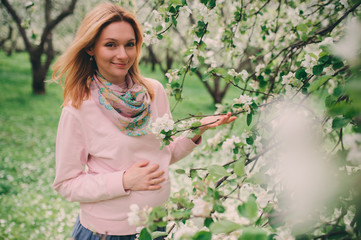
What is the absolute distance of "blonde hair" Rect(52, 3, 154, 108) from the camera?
1521 millimetres

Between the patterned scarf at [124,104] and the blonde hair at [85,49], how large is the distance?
72 mm

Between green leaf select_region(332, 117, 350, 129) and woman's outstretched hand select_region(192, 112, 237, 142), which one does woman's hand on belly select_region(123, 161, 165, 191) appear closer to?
woman's outstretched hand select_region(192, 112, 237, 142)

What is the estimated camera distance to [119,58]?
4.95ft

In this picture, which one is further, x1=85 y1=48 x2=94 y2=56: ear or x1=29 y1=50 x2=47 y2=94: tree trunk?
x1=29 y1=50 x2=47 y2=94: tree trunk

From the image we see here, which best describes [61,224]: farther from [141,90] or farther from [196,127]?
[196,127]

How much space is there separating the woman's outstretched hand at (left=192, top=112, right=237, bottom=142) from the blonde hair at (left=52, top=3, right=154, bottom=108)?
504mm

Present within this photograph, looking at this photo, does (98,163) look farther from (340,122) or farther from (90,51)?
(340,122)

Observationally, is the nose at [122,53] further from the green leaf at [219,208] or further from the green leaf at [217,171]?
the green leaf at [219,208]

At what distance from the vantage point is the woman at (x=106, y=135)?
1495mm

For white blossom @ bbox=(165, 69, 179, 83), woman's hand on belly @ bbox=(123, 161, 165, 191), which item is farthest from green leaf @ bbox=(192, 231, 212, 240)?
white blossom @ bbox=(165, 69, 179, 83)

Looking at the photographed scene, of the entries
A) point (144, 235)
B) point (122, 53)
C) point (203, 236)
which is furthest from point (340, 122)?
point (122, 53)

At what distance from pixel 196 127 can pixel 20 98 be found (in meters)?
10.9

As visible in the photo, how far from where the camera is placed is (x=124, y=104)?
62.6 inches

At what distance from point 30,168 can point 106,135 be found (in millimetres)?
4770
